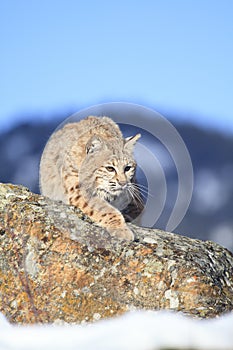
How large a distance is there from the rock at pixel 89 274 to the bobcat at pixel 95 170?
2.18 meters

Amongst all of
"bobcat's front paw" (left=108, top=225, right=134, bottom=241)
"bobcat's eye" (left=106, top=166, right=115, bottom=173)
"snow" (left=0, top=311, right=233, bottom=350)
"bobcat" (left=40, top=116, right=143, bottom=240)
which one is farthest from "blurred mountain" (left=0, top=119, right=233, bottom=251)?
"snow" (left=0, top=311, right=233, bottom=350)

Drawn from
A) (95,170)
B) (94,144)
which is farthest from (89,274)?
(94,144)

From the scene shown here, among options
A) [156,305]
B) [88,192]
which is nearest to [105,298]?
[156,305]

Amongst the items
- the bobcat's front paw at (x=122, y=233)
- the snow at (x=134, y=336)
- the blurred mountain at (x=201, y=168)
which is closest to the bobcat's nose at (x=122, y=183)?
the bobcat's front paw at (x=122, y=233)

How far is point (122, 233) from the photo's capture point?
9.26 m

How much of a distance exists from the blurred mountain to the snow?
9045 centimetres

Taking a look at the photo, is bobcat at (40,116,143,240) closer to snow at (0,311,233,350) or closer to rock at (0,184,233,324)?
rock at (0,184,233,324)

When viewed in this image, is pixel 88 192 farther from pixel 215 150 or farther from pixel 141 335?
pixel 215 150

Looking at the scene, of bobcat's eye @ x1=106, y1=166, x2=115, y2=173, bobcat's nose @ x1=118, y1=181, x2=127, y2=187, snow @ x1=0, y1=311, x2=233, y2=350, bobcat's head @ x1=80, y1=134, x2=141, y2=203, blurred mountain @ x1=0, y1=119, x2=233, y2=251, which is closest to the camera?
snow @ x1=0, y1=311, x2=233, y2=350

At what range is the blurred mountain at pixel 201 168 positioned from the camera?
359 ft

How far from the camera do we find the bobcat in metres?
11.7

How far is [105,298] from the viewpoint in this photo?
8.12 metres

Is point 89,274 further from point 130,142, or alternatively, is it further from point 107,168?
point 130,142

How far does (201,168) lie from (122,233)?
134 metres
